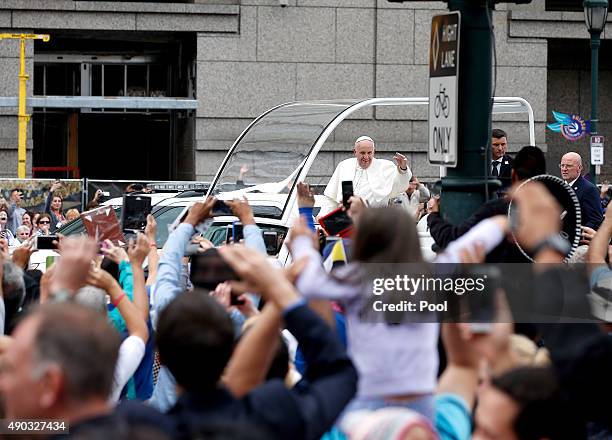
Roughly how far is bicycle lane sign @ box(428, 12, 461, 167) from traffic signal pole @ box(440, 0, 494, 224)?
0.18 ft

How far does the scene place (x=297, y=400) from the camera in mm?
3377

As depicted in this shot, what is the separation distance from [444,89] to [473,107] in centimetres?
18

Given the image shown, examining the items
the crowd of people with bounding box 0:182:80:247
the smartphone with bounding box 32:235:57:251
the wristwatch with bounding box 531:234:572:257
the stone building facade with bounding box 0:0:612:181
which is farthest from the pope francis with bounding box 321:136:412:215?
the stone building facade with bounding box 0:0:612:181

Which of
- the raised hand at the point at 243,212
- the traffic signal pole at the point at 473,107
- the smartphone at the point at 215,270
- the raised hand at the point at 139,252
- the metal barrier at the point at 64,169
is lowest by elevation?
the metal barrier at the point at 64,169

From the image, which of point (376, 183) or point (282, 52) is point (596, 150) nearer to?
point (282, 52)

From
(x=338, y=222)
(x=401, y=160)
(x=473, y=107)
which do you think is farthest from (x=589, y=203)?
(x=338, y=222)

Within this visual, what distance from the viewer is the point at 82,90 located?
27594 mm

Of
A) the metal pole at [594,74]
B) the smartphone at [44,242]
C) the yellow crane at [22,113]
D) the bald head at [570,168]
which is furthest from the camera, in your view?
the yellow crane at [22,113]

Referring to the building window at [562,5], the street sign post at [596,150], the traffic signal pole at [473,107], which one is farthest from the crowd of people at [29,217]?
the building window at [562,5]

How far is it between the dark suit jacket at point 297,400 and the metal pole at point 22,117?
22.3 m

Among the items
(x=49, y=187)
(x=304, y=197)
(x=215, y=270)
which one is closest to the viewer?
(x=215, y=270)

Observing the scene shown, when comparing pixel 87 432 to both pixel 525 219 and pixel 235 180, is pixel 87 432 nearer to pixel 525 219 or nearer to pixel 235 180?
pixel 525 219

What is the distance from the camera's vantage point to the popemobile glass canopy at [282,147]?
1407 centimetres

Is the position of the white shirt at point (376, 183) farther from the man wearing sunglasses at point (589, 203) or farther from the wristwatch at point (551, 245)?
the wristwatch at point (551, 245)
